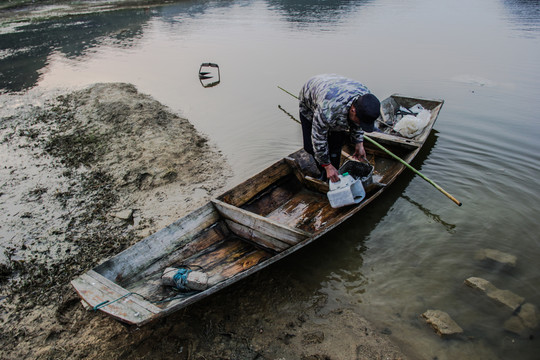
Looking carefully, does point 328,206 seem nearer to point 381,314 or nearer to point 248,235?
point 248,235

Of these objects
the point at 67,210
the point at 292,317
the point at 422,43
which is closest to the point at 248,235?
the point at 292,317

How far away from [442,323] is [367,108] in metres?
2.66

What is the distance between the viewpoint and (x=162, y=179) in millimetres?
6660

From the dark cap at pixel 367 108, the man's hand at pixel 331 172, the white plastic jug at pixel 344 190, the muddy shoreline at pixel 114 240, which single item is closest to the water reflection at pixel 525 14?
the white plastic jug at pixel 344 190

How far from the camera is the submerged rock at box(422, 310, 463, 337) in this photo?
3.64 metres

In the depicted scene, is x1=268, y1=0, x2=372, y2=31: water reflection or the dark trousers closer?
the dark trousers

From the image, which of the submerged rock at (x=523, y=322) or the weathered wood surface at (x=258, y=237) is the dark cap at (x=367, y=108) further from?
the submerged rock at (x=523, y=322)

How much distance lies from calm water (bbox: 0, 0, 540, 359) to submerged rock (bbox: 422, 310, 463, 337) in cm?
11

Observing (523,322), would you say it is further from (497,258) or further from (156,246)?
(156,246)

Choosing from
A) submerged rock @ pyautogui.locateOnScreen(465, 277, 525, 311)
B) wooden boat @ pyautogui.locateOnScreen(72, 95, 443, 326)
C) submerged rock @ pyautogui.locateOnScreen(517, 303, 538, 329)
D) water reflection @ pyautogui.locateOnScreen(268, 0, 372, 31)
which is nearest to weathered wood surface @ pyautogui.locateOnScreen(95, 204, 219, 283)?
wooden boat @ pyautogui.locateOnScreen(72, 95, 443, 326)

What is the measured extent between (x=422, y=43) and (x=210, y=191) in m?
14.4

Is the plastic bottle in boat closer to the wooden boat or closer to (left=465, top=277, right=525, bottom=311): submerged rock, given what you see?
the wooden boat

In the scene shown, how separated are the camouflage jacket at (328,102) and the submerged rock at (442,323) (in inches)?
91.6

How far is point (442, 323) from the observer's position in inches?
146
